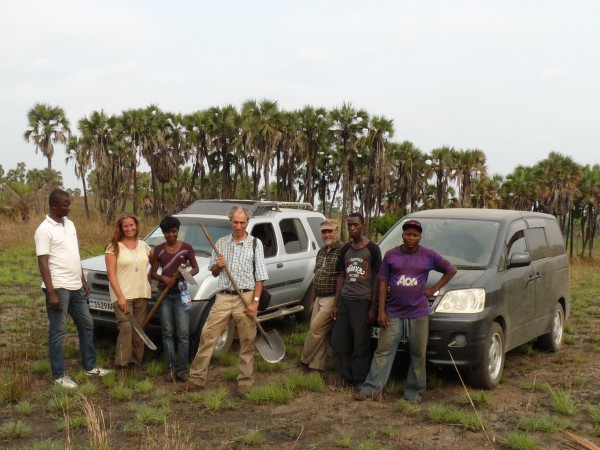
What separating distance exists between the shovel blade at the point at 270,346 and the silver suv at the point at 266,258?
0.84 metres

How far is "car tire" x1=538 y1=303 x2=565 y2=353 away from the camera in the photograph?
7910 mm

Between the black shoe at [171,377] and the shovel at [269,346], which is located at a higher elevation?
the shovel at [269,346]

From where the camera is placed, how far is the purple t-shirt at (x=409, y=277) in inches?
225

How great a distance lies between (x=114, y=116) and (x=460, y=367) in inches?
1766

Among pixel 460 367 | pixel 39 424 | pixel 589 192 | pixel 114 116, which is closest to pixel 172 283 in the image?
pixel 39 424

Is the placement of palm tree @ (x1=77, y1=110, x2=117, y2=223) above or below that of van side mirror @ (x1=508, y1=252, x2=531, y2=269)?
above

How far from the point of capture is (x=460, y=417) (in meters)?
5.23

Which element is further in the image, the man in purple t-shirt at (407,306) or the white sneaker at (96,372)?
the white sneaker at (96,372)

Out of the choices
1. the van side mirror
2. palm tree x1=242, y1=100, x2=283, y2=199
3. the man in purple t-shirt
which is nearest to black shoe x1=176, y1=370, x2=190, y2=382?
the man in purple t-shirt

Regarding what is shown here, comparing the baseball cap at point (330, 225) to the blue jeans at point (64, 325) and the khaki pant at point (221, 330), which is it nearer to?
the khaki pant at point (221, 330)

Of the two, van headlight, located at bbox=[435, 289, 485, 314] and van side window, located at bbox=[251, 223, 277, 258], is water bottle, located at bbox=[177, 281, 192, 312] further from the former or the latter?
van headlight, located at bbox=[435, 289, 485, 314]

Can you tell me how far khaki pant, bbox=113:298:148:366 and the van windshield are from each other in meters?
2.91

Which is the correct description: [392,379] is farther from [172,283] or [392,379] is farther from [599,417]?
[172,283]

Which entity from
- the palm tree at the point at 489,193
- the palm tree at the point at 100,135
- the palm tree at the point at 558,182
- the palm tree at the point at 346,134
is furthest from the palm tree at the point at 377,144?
the palm tree at the point at 100,135
